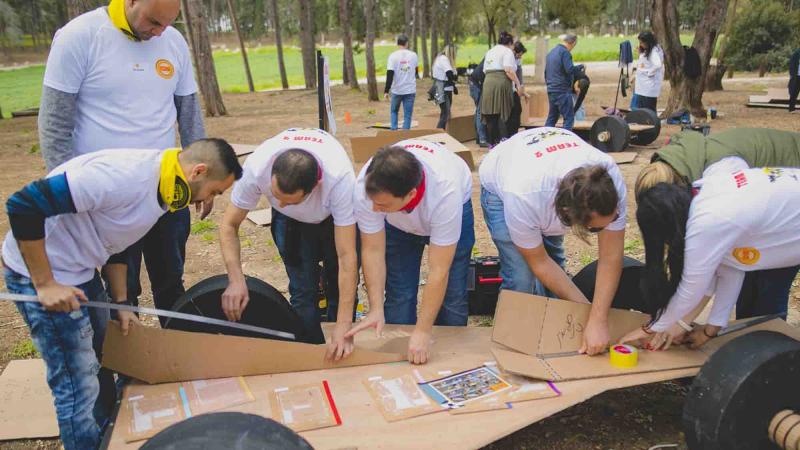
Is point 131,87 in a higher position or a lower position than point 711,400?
higher

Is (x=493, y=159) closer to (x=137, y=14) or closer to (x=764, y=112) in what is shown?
(x=137, y=14)

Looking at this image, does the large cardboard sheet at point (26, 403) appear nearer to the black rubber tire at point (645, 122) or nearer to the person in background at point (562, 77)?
the person in background at point (562, 77)

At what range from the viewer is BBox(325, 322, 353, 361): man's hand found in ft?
8.68

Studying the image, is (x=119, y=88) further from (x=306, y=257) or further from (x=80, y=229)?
(x=306, y=257)

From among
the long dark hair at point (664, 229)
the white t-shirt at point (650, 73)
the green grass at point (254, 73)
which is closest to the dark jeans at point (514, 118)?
the white t-shirt at point (650, 73)

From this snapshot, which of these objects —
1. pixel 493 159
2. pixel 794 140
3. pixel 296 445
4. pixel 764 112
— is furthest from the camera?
pixel 764 112

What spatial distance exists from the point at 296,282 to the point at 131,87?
119cm

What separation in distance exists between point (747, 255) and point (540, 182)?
819 mm

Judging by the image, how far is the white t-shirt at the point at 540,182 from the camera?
8.16 ft

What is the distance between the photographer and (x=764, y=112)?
12.2 m

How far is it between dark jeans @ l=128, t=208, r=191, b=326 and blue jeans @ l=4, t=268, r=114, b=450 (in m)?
0.65

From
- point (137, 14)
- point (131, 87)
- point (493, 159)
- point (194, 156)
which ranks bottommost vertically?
point (493, 159)

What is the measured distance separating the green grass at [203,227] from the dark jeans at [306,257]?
299cm

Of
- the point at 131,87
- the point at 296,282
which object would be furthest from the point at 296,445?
the point at 131,87
